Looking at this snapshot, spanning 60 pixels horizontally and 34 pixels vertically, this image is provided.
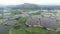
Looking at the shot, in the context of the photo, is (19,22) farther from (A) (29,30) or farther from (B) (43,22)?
(B) (43,22)

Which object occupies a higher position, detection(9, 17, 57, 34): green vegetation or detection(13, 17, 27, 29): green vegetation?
detection(13, 17, 27, 29): green vegetation

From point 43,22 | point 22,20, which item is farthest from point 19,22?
point 43,22

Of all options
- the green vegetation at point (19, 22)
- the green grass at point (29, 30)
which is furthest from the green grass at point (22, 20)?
the green grass at point (29, 30)

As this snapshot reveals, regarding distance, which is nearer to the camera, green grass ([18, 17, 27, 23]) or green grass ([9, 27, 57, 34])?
green grass ([9, 27, 57, 34])

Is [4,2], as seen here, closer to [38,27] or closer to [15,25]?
[15,25]

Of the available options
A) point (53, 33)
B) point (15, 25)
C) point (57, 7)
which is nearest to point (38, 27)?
point (53, 33)

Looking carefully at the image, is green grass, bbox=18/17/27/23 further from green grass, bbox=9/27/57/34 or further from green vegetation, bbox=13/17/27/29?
green grass, bbox=9/27/57/34

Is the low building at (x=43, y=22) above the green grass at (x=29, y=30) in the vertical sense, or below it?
above

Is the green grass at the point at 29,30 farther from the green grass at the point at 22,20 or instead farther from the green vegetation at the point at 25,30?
the green grass at the point at 22,20

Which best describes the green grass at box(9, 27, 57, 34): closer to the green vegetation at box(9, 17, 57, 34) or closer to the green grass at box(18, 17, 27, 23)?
the green vegetation at box(9, 17, 57, 34)

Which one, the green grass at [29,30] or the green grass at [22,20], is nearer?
the green grass at [29,30]

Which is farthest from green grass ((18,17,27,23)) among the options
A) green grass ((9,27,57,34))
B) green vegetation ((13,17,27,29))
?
green grass ((9,27,57,34))
